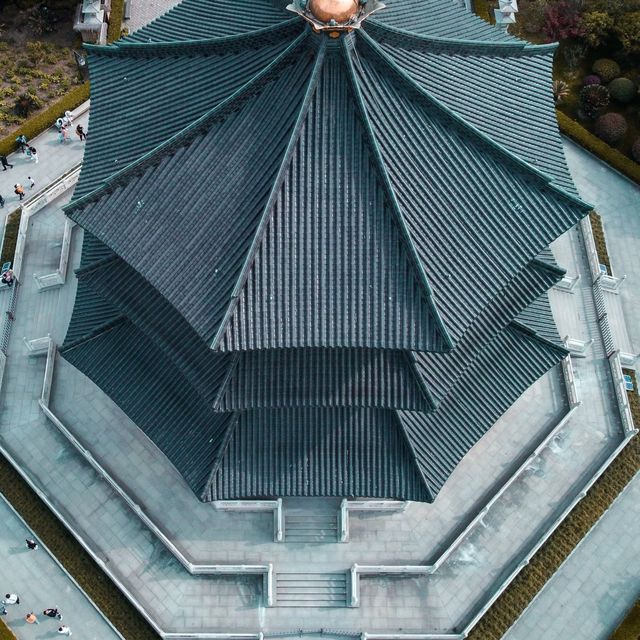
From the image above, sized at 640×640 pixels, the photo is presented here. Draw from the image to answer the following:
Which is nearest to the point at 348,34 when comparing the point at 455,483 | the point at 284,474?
the point at 284,474

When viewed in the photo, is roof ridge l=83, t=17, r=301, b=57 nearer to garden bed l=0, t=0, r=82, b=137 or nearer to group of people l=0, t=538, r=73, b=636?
group of people l=0, t=538, r=73, b=636

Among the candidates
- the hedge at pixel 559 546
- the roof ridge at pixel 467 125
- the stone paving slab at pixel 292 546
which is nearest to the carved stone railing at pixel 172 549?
the stone paving slab at pixel 292 546

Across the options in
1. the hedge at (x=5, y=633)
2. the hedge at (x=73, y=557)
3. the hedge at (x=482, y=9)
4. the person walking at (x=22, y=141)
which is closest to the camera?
the hedge at (x=5, y=633)

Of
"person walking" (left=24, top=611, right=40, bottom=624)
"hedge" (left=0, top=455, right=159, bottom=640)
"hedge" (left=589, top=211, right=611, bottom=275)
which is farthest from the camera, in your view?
"hedge" (left=589, top=211, right=611, bottom=275)

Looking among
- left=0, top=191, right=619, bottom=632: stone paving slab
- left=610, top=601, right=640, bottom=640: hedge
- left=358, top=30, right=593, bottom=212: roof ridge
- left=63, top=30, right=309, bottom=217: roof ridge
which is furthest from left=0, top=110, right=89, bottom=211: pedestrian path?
left=610, top=601, right=640, bottom=640: hedge

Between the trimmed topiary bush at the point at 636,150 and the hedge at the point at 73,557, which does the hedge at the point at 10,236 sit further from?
the trimmed topiary bush at the point at 636,150

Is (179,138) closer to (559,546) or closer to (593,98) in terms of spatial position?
(559,546)

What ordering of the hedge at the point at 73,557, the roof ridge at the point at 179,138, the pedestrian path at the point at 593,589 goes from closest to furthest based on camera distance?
the roof ridge at the point at 179,138 < the hedge at the point at 73,557 < the pedestrian path at the point at 593,589

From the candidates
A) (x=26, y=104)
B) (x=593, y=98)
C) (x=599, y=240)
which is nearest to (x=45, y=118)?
(x=26, y=104)
